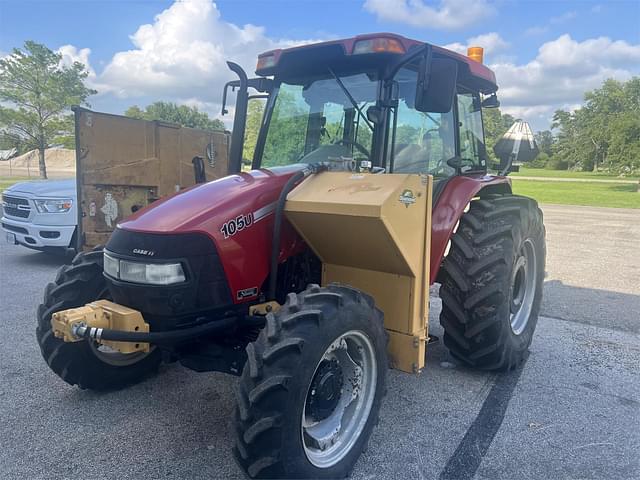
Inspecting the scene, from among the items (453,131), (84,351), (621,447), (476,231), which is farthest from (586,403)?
(84,351)

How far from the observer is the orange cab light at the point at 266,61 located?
3633mm

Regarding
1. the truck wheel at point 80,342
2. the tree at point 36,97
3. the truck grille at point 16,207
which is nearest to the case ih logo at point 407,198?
the truck wheel at point 80,342

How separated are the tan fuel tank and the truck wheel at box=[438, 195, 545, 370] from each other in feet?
2.27

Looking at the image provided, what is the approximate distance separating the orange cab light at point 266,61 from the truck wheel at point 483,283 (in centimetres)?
183

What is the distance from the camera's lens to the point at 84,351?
11.0 ft

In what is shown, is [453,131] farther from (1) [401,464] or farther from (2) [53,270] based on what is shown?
(2) [53,270]

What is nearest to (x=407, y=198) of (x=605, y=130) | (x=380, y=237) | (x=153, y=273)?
(x=380, y=237)

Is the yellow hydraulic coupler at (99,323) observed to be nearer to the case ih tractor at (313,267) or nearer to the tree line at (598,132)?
the case ih tractor at (313,267)

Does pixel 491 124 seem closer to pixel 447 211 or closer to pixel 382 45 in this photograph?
pixel 447 211

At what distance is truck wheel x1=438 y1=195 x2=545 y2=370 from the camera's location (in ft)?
11.9

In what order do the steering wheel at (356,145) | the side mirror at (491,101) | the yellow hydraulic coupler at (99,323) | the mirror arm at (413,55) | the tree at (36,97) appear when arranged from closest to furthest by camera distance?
the yellow hydraulic coupler at (99,323)
the mirror arm at (413,55)
the steering wheel at (356,145)
the side mirror at (491,101)
the tree at (36,97)

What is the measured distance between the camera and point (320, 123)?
11.8 ft

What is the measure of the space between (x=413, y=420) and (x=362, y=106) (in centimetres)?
211

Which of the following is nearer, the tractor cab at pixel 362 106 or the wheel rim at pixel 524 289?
the tractor cab at pixel 362 106
